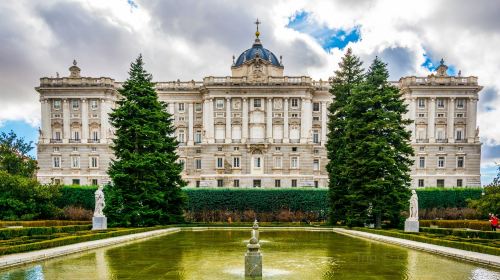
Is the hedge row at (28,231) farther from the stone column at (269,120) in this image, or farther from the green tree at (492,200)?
the stone column at (269,120)

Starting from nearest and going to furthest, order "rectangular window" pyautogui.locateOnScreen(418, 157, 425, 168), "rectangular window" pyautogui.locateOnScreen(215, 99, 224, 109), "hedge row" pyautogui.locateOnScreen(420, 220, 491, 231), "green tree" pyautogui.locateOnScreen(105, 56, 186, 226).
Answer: "hedge row" pyautogui.locateOnScreen(420, 220, 491, 231) < "green tree" pyautogui.locateOnScreen(105, 56, 186, 226) < "rectangular window" pyautogui.locateOnScreen(418, 157, 425, 168) < "rectangular window" pyautogui.locateOnScreen(215, 99, 224, 109)

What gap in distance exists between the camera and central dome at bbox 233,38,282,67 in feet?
233

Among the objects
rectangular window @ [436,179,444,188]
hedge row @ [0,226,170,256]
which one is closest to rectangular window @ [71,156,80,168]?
hedge row @ [0,226,170,256]

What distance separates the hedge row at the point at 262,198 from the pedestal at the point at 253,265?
98.0 feet

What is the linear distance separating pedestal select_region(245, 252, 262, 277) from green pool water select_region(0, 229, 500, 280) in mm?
290

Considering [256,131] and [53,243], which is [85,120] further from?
[53,243]

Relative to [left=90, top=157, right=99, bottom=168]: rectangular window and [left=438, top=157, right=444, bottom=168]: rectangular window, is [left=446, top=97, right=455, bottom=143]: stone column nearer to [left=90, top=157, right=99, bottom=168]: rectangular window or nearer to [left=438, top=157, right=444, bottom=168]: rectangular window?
[left=438, top=157, right=444, bottom=168]: rectangular window

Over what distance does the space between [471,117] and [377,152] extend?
149 ft

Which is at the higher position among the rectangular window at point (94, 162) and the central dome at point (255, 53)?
the central dome at point (255, 53)

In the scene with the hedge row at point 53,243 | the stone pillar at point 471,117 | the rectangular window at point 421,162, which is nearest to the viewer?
the hedge row at point 53,243

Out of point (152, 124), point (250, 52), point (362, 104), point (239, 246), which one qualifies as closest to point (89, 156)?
point (250, 52)

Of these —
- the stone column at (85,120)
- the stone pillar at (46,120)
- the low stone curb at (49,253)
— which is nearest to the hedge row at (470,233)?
the low stone curb at (49,253)

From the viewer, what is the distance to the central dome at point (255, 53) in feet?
233

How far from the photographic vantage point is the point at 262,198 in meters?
41.2
